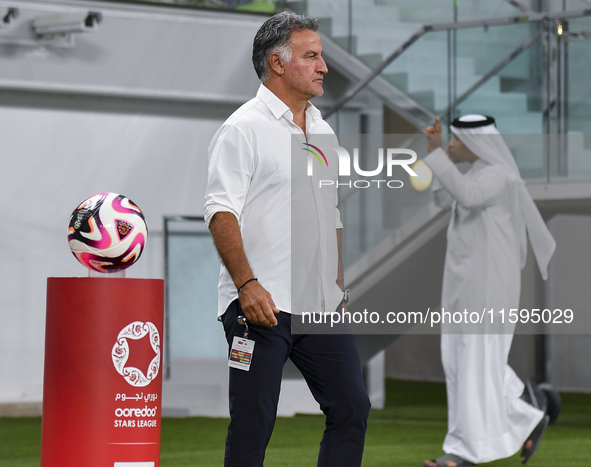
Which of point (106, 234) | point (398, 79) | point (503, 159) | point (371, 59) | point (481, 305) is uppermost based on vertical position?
point (371, 59)

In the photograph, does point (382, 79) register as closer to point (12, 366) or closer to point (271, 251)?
point (12, 366)

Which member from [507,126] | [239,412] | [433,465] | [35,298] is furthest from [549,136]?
[239,412]

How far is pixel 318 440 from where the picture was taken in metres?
6.33

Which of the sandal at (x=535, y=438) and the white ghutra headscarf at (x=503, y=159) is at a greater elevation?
the white ghutra headscarf at (x=503, y=159)

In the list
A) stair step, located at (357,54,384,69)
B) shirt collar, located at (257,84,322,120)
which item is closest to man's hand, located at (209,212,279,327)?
shirt collar, located at (257,84,322,120)

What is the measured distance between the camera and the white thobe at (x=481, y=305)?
476cm

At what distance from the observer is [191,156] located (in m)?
8.85

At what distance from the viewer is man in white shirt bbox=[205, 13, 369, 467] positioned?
9.10 feet

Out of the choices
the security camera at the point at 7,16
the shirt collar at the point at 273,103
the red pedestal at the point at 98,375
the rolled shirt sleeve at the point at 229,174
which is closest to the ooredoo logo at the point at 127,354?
the red pedestal at the point at 98,375

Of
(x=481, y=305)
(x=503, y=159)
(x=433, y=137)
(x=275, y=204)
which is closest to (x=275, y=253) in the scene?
(x=275, y=204)

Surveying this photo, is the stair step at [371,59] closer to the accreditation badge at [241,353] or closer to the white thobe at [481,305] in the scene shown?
the white thobe at [481,305]

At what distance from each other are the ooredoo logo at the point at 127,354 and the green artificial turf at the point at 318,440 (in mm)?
2107

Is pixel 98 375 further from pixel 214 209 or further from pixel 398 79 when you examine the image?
pixel 398 79

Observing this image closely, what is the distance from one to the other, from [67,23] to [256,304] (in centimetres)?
551
